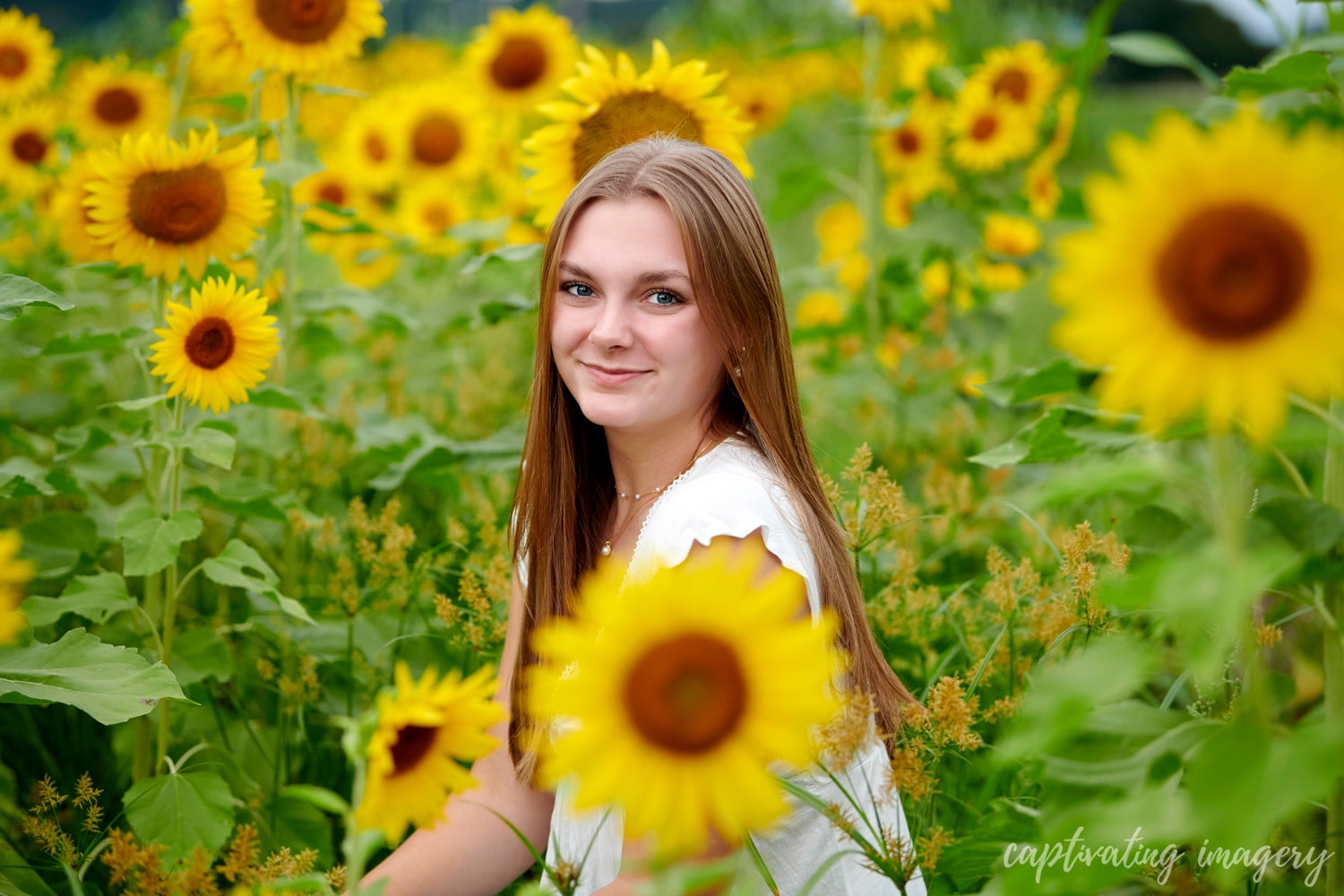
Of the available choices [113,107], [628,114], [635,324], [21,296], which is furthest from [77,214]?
[113,107]

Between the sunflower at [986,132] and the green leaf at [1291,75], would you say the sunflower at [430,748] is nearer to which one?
the green leaf at [1291,75]

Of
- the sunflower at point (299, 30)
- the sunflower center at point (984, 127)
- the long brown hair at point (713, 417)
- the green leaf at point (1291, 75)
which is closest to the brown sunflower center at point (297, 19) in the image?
the sunflower at point (299, 30)

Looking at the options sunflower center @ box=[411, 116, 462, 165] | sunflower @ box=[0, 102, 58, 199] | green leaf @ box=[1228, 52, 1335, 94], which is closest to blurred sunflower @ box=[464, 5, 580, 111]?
sunflower center @ box=[411, 116, 462, 165]

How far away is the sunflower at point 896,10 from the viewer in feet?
9.92

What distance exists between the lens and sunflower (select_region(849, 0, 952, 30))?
3.02 metres

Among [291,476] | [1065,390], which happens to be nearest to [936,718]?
[1065,390]

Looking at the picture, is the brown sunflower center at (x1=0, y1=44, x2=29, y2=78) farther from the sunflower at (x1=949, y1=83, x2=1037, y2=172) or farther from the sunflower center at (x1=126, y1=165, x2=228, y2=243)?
the sunflower at (x1=949, y1=83, x2=1037, y2=172)

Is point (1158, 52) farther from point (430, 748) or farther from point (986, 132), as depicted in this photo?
point (986, 132)

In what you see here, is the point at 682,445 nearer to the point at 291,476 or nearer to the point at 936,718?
the point at 936,718

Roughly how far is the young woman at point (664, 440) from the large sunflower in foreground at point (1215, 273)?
0.73 metres

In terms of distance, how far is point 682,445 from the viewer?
1715 mm

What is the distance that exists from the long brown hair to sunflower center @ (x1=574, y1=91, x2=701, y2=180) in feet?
1.06

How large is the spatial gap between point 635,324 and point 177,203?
81 centimetres

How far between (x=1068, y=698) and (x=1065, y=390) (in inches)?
31.7
